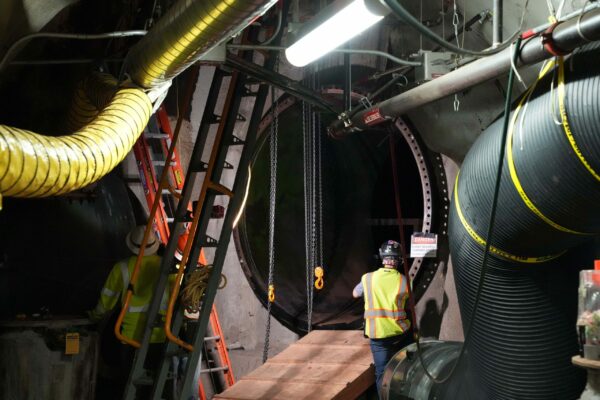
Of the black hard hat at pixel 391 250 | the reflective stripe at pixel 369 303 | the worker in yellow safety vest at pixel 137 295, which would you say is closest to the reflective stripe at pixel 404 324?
the reflective stripe at pixel 369 303

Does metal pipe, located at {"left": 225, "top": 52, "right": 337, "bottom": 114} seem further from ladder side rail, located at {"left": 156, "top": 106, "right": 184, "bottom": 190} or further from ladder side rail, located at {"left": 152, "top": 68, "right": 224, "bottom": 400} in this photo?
ladder side rail, located at {"left": 156, "top": 106, "right": 184, "bottom": 190}

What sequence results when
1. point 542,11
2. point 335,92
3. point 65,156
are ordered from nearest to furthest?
point 65,156 < point 542,11 < point 335,92

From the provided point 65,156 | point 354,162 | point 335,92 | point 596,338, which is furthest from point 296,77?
point 596,338

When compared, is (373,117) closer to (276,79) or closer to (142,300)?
(276,79)

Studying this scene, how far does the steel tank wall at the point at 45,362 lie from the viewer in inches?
225

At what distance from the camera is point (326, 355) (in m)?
6.82

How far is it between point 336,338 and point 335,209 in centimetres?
273

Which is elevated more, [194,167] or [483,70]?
[483,70]

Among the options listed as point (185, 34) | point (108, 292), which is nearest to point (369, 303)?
point (108, 292)

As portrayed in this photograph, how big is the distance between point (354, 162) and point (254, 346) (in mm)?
2921

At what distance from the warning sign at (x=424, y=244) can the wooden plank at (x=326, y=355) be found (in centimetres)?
113

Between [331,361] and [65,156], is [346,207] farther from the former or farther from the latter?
[65,156]

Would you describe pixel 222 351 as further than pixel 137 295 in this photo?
Yes

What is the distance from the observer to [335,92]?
7.94 metres
